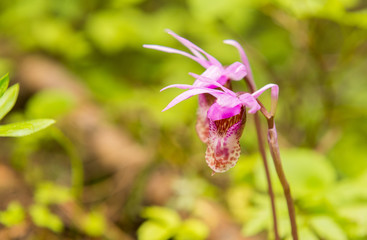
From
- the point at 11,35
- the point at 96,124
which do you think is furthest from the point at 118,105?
the point at 11,35

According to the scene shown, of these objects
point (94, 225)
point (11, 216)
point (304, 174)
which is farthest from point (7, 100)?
point (304, 174)

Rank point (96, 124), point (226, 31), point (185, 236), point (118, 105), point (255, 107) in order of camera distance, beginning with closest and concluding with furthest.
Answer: point (255, 107), point (185, 236), point (96, 124), point (118, 105), point (226, 31)

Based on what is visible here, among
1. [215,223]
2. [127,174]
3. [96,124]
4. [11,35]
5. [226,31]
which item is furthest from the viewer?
[11,35]

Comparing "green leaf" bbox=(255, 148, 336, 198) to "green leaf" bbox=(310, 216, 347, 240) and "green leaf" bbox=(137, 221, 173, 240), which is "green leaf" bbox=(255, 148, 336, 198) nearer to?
Result: "green leaf" bbox=(310, 216, 347, 240)

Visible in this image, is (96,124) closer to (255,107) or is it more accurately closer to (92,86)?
(92,86)

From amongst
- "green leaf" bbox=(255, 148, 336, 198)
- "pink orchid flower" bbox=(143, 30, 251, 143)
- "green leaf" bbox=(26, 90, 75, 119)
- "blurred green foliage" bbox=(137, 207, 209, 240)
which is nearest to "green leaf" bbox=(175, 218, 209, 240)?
"blurred green foliage" bbox=(137, 207, 209, 240)

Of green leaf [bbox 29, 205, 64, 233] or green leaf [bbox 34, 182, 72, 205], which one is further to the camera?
green leaf [bbox 34, 182, 72, 205]

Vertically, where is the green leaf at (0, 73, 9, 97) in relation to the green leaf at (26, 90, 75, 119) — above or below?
above
